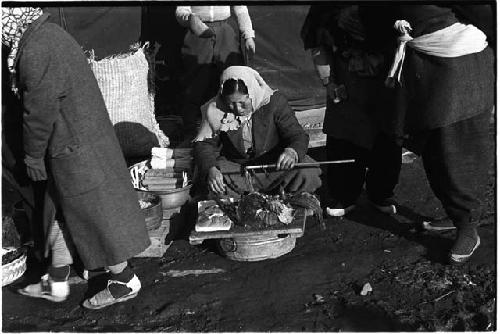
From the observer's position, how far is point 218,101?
5293 millimetres

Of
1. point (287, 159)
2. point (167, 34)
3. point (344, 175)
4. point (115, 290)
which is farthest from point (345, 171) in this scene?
point (167, 34)

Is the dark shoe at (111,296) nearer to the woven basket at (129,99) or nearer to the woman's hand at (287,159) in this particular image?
the woman's hand at (287,159)

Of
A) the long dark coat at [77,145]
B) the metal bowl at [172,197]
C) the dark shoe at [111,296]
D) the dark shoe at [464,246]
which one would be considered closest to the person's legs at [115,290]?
the dark shoe at [111,296]

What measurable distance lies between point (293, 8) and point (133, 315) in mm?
4743

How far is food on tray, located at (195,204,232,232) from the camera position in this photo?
4.57 metres

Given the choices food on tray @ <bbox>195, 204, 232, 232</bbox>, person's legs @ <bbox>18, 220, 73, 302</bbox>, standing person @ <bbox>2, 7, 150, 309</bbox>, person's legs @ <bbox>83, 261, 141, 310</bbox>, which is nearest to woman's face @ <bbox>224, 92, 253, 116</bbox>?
food on tray @ <bbox>195, 204, 232, 232</bbox>

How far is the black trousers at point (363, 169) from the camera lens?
206 inches

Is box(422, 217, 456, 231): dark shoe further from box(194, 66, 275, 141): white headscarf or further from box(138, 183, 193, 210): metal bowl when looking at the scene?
box(138, 183, 193, 210): metal bowl

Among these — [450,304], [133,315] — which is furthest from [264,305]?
[450,304]

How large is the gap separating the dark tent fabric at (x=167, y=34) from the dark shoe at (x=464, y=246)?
3.62 metres

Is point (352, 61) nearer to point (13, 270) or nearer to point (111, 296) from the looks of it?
point (111, 296)

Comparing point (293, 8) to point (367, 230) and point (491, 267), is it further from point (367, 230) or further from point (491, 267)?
point (491, 267)

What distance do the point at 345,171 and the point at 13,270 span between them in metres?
2.49

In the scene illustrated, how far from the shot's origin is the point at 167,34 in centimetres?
789
